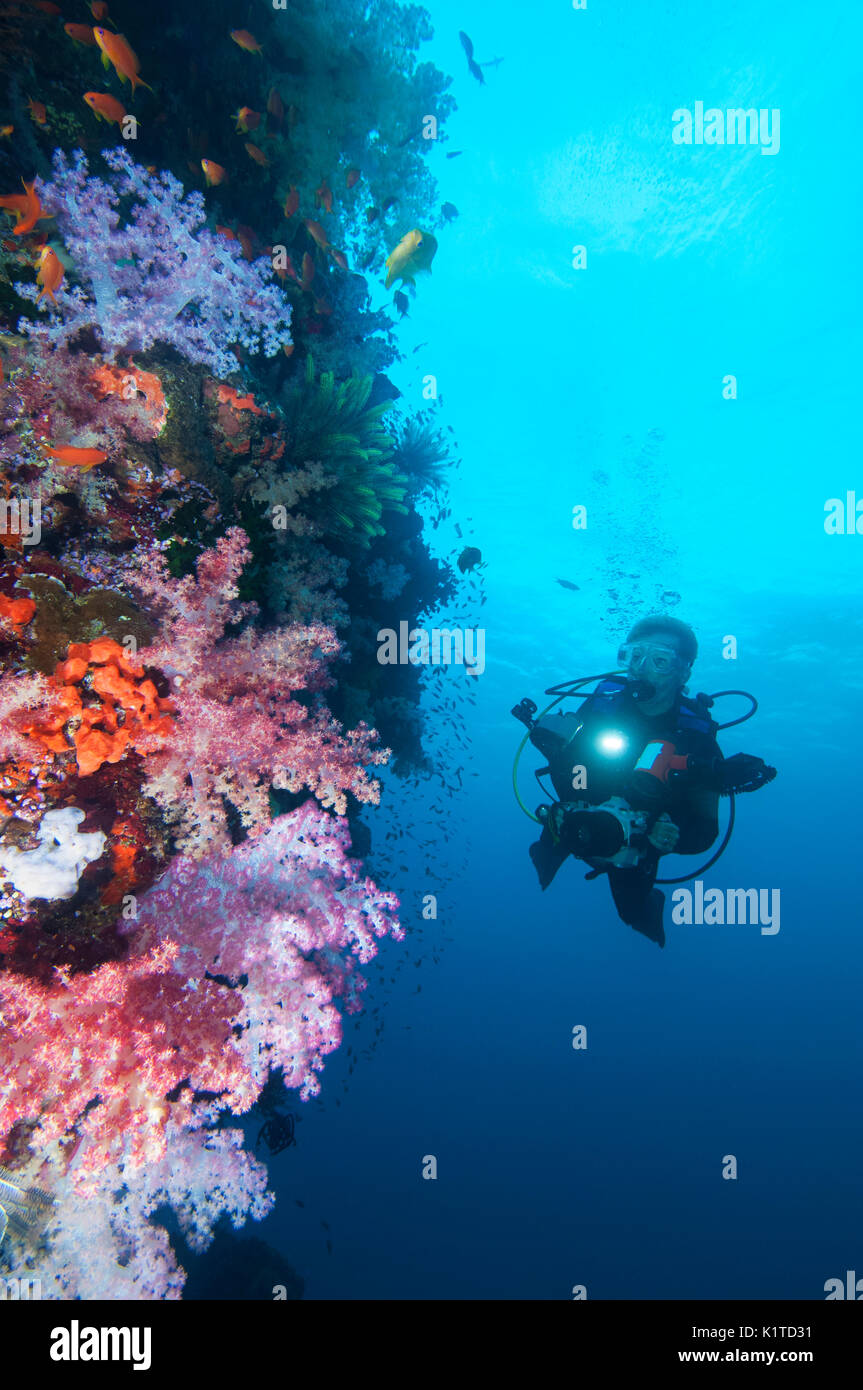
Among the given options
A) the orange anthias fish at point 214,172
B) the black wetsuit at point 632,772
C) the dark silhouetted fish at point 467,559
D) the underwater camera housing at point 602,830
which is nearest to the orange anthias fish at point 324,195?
the orange anthias fish at point 214,172

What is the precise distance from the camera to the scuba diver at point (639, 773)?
476cm

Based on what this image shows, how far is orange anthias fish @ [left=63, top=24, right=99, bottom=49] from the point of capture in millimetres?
3891

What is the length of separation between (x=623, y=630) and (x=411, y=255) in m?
25.7

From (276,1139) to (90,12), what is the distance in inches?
504

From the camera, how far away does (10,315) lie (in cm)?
337

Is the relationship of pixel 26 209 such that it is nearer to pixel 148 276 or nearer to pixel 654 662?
pixel 148 276

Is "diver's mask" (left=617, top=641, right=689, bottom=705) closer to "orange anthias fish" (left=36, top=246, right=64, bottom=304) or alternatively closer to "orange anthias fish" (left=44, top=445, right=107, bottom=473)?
"orange anthias fish" (left=44, top=445, right=107, bottom=473)

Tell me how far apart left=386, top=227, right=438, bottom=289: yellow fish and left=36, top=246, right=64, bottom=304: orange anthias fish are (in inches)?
104

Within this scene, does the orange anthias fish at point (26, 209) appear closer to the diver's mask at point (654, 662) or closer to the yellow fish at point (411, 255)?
the yellow fish at point (411, 255)

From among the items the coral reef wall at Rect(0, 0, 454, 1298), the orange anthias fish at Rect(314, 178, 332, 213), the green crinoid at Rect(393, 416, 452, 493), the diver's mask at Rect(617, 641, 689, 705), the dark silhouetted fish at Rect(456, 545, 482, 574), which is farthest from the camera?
the dark silhouetted fish at Rect(456, 545, 482, 574)

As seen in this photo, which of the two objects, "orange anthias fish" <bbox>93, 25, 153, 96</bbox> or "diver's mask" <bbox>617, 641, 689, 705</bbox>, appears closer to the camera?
"orange anthias fish" <bbox>93, 25, 153, 96</bbox>

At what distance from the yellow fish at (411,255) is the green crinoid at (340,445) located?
3.82 feet

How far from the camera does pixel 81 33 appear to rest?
4.01m

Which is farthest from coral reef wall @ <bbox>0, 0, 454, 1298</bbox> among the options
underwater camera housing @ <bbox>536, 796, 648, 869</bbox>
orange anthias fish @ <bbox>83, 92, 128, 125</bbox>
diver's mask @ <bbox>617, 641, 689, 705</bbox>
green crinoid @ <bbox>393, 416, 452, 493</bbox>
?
diver's mask @ <bbox>617, 641, 689, 705</bbox>
